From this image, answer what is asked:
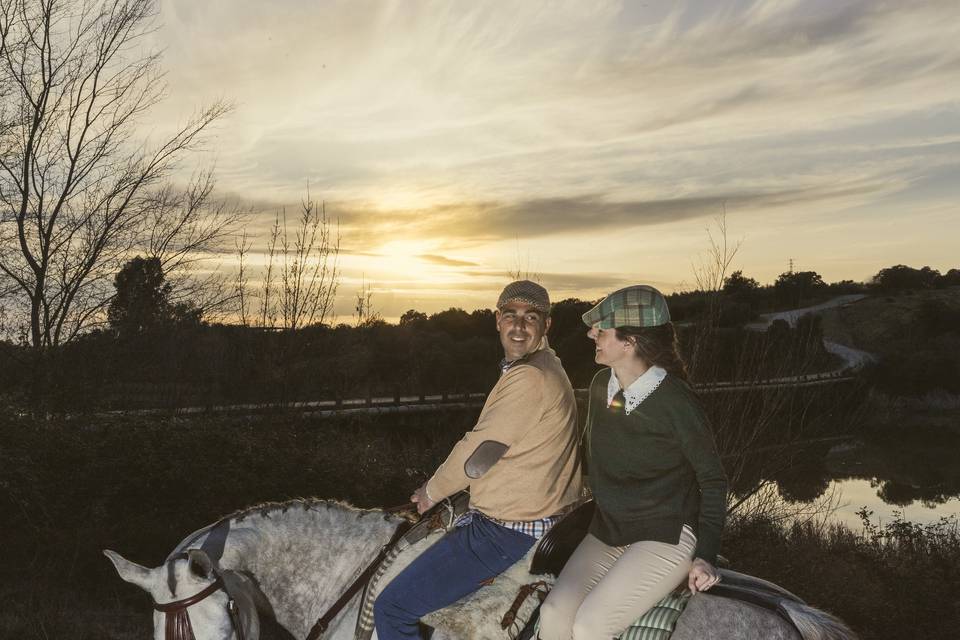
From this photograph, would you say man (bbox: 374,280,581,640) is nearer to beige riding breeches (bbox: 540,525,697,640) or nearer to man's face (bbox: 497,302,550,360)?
man's face (bbox: 497,302,550,360)

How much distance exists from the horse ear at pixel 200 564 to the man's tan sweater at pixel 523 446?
3.45 feet

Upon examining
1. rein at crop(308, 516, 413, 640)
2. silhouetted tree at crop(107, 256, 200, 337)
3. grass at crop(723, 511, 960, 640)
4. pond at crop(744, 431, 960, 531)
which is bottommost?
pond at crop(744, 431, 960, 531)

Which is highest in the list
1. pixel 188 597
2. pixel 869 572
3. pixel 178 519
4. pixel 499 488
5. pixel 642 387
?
pixel 642 387

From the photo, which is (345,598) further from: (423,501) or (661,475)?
(661,475)

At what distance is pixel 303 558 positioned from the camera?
12.5ft

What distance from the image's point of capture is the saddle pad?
313 centimetres

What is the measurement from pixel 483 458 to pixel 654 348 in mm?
926

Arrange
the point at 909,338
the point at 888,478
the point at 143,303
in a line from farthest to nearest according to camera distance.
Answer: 1. the point at 909,338
2. the point at 888,478
3. the point at 143,303

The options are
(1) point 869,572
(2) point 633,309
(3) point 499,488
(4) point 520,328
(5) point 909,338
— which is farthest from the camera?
(5) point 909,338

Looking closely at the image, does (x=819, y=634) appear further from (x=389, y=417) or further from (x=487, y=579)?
(x=389, y=417)

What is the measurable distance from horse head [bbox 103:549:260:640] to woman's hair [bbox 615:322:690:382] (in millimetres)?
2166

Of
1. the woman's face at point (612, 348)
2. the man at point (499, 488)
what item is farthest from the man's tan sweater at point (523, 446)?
the woman's face at point (612, 348)

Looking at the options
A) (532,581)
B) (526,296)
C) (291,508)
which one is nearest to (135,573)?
(291,508)

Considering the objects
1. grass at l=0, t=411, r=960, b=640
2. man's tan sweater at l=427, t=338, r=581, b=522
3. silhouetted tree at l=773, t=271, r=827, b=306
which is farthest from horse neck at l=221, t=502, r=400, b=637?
silhouetted tree at l=773, t=271, r=827, b=306
